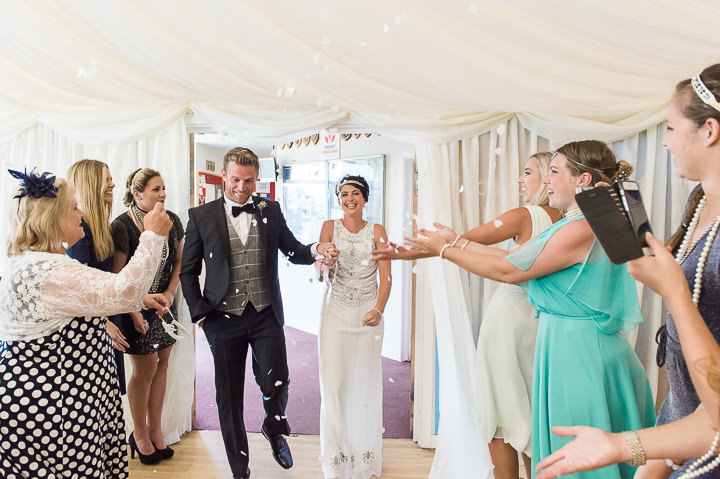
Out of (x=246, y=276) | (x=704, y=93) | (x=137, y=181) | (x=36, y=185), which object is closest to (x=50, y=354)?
(x=36, y=185)

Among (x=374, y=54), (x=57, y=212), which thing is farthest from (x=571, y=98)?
(x=57, y=212)

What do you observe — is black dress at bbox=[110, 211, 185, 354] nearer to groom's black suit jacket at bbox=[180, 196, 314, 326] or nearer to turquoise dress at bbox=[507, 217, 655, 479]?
groom's black suit jacket at bbox=[180, 196, 314, 326]

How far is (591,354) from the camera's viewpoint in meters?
1.55

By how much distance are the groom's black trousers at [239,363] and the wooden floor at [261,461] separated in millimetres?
271

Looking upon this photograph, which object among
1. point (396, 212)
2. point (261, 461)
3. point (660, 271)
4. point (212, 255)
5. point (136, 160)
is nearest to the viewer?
point (660, 271)

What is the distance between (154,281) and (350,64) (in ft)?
5.53

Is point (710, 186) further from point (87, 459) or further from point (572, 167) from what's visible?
point (87, 459)

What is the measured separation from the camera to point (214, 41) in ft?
7.71

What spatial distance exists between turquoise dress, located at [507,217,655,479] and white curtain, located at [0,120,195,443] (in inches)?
92.3

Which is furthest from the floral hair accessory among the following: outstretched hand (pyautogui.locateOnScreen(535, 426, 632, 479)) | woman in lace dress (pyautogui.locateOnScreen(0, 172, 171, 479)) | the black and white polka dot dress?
outstretched hand (pyautogui.locateOnScreen(535, 426, 632, 479))

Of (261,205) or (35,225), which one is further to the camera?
A: (261,205)

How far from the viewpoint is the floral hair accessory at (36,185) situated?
5.31 ft

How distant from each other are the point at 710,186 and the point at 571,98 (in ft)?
5.21

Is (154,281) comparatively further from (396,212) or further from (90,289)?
(396,212)
